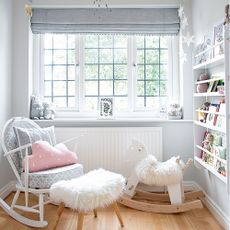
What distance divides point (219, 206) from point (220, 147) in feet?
2.04

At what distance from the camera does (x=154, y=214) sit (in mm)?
2494

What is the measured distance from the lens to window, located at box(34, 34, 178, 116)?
11.0 ft

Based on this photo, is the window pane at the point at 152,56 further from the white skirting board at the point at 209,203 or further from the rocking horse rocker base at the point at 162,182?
the white skirting board at the point at 209,203

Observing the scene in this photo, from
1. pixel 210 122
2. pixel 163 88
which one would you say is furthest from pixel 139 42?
pixel 210 122

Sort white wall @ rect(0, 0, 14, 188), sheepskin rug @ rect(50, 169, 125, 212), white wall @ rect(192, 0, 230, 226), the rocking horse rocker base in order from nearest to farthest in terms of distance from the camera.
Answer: sheepskin rug @ rect(50, 169, 125, 212), white wall @ rect(192, 0, 230, 226), the rocking horse rocker base, white wall @ rect(0, 0, 14, 188)

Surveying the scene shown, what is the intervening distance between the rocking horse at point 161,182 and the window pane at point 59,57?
1.48 meters

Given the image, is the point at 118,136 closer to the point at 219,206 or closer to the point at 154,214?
the point at 154,214

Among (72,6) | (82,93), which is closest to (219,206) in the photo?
(82,93)

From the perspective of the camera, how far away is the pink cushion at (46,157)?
2.34 meters

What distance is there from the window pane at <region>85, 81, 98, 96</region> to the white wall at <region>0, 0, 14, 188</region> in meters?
0.93

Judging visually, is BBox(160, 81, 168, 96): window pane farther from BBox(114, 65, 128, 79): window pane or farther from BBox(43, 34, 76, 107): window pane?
BBox(43, 34, 76, 107): window pane

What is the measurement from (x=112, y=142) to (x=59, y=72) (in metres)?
1.16

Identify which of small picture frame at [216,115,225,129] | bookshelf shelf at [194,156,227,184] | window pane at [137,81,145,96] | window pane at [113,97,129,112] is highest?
window pane at [137,81,145,96]

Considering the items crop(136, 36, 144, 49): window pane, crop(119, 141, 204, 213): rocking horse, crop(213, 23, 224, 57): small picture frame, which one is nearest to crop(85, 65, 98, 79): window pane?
crop(136, 36, 144, 49): window pane
